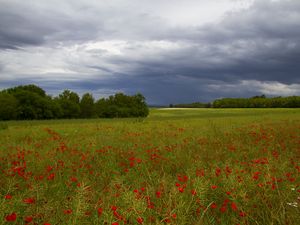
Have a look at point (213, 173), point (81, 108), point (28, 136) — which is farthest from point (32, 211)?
point (81, 108)

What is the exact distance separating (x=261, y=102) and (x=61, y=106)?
2728 inches

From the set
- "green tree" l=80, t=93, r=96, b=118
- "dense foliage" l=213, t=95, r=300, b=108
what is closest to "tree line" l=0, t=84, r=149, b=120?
"green tree" l=80, t=93, r=96, b=118

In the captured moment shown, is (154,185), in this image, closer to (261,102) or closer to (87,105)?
(87,105)

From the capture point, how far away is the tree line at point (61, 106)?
5497 centimetres

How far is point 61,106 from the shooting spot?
2645 inches

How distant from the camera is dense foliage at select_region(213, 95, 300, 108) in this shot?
9469 centimetres

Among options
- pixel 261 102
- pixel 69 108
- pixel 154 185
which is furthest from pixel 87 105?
pixel 154 185

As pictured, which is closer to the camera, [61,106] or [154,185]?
[154,185]

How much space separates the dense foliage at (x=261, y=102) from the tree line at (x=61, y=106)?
5334 centimetres

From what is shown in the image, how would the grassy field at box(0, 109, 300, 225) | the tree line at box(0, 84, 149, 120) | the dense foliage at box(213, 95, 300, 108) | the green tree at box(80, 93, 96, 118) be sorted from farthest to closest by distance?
the dense foliage at box(213, 95, 300, 108) < the green tree at box(80, 93, 96, 118) < the tree line at box(0, 84, 149, 120) < the grassy field at box(0, 109, 300, 225)

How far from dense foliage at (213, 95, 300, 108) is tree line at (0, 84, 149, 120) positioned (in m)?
53.3

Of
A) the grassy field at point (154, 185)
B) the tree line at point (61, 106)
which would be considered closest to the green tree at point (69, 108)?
the tree line at point (61, 106)

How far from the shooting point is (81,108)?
74688 mm

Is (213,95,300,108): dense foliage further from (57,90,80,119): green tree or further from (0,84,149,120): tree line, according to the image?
(57,90,80,119): green tree
